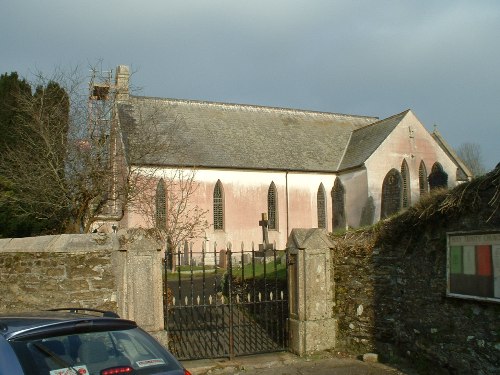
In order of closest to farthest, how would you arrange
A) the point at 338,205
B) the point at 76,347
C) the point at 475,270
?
the point at 76,347 → the point at 475,270 → the point at 338,205

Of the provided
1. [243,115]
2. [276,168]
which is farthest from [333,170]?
[243,115]

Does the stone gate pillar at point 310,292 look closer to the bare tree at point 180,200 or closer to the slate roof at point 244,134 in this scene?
the bare tree at point 180,200

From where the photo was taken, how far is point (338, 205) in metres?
34.3

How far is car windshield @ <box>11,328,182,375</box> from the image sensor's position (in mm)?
3709

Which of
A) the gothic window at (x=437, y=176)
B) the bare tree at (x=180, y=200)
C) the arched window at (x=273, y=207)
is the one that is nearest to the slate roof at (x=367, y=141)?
the gothic window at (x=437, y=176)

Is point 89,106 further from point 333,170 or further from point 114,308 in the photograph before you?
point 333,170

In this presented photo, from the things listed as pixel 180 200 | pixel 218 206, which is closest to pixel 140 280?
pixel 180 200

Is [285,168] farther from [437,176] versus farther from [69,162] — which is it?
[69,162]

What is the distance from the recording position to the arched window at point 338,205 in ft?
111

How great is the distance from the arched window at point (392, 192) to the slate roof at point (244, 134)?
265 cm

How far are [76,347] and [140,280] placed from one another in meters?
4.70

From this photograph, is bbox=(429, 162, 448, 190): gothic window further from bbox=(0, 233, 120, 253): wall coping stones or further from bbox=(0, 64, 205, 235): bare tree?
bbox=(0, 233, 120, 253): wall coping stones

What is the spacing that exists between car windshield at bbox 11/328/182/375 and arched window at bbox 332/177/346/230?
30.2 meters

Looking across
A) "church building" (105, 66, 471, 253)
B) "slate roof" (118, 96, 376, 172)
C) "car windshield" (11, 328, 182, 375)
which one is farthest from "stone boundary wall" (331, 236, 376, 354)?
"church building" (105, 66, 471, 253)
